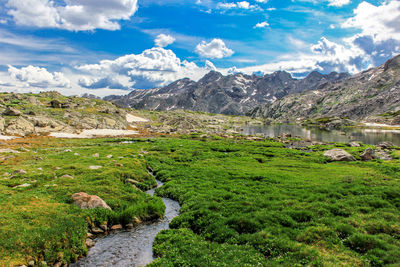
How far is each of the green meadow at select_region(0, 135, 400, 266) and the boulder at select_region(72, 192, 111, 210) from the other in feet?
2.24

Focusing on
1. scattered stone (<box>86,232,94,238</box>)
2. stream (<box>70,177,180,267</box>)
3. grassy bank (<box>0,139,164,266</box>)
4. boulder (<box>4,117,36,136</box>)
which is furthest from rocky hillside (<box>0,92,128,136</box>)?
stream (<box>70,177,180,267</box>)

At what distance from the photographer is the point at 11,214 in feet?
59.4

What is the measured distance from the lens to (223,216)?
21031mm

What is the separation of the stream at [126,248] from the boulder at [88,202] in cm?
409

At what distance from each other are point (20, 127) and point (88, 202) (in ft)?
257

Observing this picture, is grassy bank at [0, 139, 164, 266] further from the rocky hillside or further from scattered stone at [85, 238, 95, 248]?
the rocky hillside

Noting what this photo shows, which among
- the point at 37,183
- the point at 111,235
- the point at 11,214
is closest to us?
the point at 11,214

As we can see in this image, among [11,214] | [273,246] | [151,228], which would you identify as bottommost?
[151,228]

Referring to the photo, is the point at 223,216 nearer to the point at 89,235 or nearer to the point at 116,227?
the point at 116,227

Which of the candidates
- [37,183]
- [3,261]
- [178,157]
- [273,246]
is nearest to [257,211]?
[273,246]

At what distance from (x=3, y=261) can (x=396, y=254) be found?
24.8m

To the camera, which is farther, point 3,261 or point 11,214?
point 11,214

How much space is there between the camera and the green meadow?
15062mm

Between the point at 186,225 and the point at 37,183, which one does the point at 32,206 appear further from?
the point at 186,225
